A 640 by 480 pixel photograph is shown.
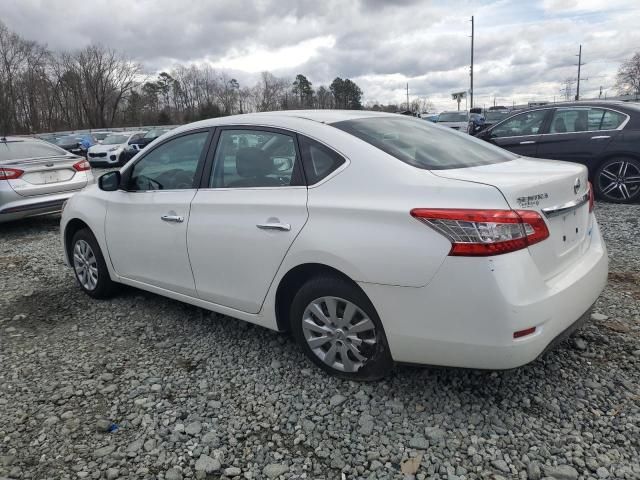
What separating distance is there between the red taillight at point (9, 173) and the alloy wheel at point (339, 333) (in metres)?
6.31

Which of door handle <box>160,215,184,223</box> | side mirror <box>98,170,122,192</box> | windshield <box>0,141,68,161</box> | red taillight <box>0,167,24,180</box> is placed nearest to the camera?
door handle <box>160,215,184,223</box>

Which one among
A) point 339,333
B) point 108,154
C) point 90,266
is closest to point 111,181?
point 90,266

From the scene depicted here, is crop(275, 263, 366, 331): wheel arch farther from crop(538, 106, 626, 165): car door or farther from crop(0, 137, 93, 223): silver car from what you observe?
crop(538, 106, 626, 165): car door

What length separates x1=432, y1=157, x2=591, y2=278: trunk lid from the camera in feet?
7.79

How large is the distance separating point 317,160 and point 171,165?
143 centimetres

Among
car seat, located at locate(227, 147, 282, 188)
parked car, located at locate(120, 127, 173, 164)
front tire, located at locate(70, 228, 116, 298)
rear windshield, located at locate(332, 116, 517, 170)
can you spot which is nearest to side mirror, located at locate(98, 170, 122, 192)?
front tire, located at locate(70, 228, 116, 298)

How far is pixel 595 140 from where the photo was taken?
7594 millimetres

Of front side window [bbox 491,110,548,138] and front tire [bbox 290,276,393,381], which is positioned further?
front side window [bbox 491,110,548,138]

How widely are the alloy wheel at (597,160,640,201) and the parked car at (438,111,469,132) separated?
12.7m

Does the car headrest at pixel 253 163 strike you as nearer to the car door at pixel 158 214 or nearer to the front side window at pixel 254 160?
the front side window at pixel 254 160

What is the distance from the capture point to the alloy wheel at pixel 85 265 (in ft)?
14.8

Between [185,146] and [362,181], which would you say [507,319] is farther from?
[185,146]

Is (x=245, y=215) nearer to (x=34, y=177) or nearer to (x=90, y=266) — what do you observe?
(x=90, y=266)

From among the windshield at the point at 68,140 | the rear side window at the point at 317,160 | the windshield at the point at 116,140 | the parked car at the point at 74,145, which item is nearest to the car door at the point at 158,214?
the rear side window at the point at 317,160
